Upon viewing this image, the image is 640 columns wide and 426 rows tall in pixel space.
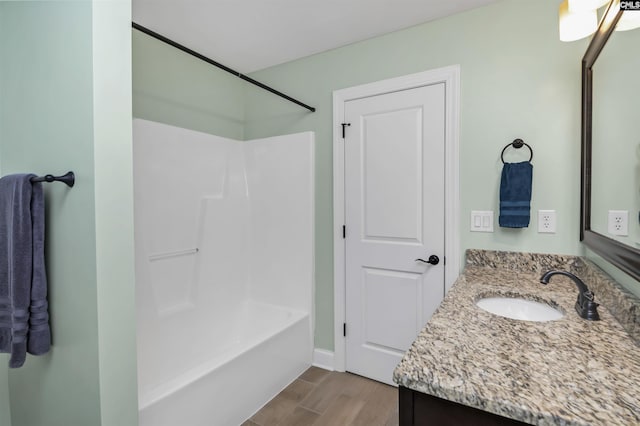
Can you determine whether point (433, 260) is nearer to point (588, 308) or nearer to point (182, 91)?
point (588, 308)

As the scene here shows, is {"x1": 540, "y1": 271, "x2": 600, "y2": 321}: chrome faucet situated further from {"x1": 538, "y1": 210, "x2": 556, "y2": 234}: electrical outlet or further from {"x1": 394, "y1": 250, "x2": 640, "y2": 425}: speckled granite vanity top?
{"x1": 538, "y1": 210, "x2": 556, "y2": 234}: electrical outlet

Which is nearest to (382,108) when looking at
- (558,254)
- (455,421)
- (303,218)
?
(303,218)

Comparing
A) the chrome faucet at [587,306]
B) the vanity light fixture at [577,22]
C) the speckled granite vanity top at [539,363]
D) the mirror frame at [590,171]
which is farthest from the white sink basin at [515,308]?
the vanity light fixture at [577,22]

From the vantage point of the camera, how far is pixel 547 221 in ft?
5.65

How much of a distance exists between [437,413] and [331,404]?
147cm

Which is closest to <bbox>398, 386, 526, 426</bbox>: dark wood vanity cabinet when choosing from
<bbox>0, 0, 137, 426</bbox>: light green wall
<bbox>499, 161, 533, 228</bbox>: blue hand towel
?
<bbox>0, 0, 137, 426</bbox>: light green wall

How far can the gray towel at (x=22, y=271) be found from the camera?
3.66 ft

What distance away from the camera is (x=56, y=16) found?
1.14m

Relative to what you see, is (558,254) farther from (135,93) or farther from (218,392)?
(135,93)

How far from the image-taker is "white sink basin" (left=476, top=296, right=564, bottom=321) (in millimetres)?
1350

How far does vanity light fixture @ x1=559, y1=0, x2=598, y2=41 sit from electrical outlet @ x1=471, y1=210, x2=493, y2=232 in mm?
941

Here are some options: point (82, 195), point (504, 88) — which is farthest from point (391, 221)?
point (82, 195)

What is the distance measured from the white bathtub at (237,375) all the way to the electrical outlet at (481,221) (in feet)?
4.63

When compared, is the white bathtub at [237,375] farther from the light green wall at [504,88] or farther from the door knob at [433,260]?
the light green wall at [504,88]
